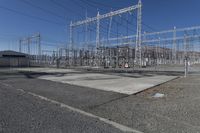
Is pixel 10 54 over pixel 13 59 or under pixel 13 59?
over

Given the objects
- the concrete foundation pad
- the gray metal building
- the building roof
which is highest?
the building roof

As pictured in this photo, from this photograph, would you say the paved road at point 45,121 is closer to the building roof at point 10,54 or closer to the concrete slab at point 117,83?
the concrete slab at point 117,83

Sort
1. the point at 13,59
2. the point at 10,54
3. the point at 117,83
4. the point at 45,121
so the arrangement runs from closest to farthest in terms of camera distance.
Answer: the point at 45,121 → the point at 117,83 → the point at 13,59 → the point at 10,54

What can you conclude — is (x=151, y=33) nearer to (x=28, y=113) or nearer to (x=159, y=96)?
(x=159, y=96)

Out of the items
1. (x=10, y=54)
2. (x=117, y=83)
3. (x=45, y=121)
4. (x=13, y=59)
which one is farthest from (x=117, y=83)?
(x=10, y=54)

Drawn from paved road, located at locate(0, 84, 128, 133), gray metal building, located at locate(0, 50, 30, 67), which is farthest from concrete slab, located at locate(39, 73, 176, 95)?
gray metal building, located at locate(0, 50, 30, 67)

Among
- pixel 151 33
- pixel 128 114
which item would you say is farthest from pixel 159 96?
pixel 151 33

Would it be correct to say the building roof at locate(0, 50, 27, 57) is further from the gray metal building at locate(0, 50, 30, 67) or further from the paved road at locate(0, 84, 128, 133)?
the paved road at locate(0, 84, 128, 133)

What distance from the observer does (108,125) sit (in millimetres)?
4469

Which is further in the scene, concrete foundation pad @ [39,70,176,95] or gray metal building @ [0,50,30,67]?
gray metal building @ [0,50,30,67]

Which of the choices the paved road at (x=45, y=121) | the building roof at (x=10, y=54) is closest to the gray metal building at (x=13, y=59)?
the building roof at (x=10, y=54)

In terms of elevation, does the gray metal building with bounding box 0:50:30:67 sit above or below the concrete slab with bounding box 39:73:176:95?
above

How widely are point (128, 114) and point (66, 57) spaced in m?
45.1

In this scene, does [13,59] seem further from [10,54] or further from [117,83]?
[117,83]
